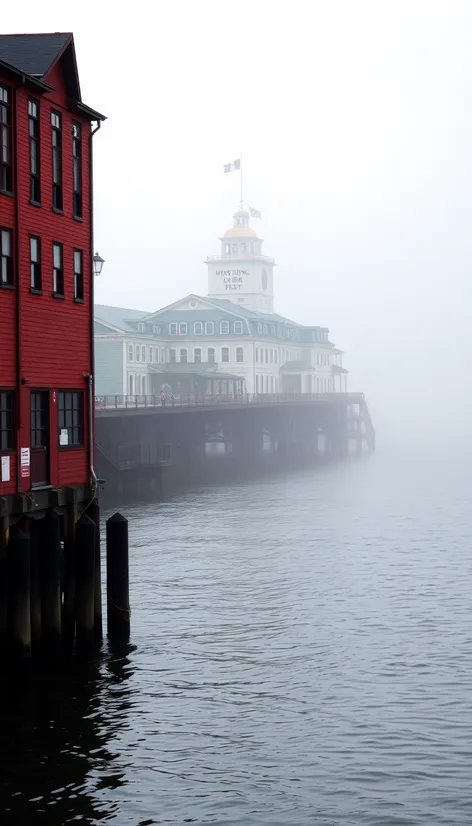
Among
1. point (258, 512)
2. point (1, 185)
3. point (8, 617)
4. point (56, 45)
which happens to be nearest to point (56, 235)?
point (1, 185)

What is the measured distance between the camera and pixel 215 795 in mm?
18016

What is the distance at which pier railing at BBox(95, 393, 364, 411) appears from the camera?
265 feet

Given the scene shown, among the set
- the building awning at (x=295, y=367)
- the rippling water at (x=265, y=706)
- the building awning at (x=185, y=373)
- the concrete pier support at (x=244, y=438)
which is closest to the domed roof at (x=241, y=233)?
the building awning at (x=295, y=367)

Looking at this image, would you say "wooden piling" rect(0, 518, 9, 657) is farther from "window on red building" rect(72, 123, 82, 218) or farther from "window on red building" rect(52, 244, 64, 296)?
"window on red building" rect(72, 123, 82, 218)

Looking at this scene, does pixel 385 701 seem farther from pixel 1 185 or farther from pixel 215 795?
pixel 1 185

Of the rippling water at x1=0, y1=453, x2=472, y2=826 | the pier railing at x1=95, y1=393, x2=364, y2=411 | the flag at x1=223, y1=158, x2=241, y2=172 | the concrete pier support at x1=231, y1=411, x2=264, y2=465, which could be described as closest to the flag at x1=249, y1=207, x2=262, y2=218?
the flag at x1=223, y1=158, x2=241, y2=172

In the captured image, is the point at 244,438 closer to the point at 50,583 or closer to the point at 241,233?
the point at 241,233

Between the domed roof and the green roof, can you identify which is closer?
the green roof

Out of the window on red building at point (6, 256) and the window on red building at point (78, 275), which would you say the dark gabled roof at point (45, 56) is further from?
the window on red building at point (6, 256)

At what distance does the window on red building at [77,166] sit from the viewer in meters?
28.4

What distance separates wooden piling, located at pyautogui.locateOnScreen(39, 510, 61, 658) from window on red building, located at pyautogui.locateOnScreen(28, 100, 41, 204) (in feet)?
24.5

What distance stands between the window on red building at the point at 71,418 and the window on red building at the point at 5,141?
5088mm

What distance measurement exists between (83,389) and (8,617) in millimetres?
7765

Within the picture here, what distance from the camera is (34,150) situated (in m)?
26.2
